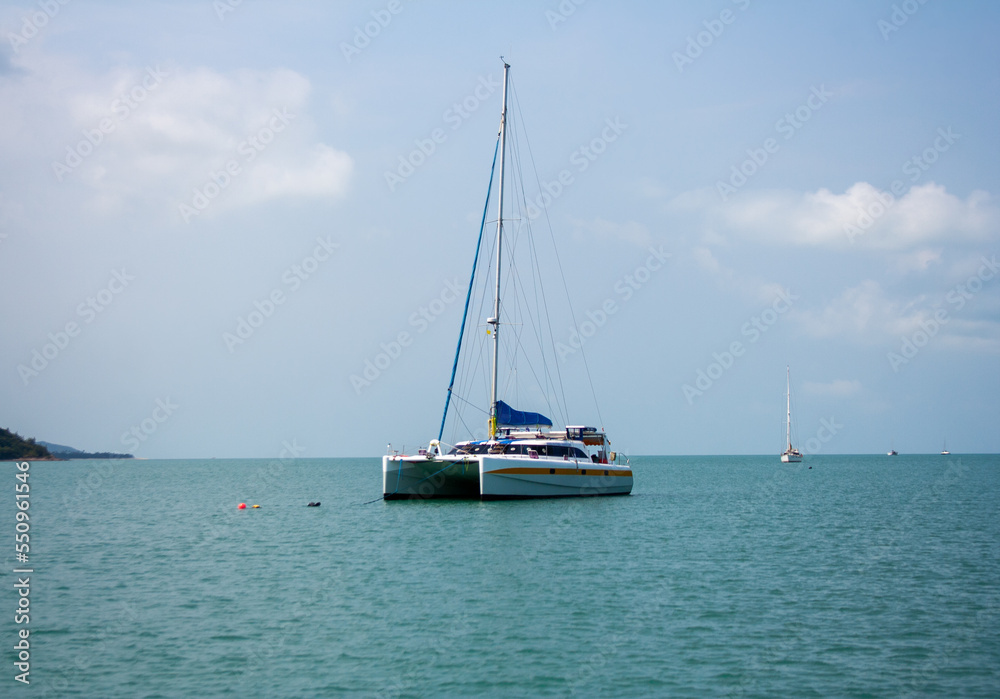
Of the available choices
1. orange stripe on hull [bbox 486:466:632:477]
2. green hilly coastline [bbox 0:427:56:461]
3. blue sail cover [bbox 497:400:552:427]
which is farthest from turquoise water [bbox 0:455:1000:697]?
green hilly coastline [bbox 0:427:56:461]

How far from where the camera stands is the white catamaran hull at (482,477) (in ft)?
130

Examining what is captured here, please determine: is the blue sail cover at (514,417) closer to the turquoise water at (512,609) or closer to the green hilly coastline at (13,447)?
the turquoise water at (512,609)

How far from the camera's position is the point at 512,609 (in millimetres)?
19328

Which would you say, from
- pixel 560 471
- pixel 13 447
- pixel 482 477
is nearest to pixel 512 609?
pixel 482 477

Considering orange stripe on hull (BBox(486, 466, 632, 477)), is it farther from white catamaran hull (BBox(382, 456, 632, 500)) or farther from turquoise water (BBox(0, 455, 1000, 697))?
turquoise water (BBox(0, 455, 1000, 697))

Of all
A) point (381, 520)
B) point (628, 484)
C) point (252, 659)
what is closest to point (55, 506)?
point (381, 520)

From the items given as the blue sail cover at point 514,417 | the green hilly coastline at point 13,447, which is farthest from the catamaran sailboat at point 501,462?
the green hilly coastline at point 13,447

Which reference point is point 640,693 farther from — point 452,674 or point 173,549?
point 173,549

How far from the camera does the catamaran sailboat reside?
131 ft

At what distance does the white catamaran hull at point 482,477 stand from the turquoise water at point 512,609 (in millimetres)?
2195

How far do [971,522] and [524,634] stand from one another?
101 feet

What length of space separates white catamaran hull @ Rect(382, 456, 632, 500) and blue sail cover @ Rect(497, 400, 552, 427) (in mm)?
2923

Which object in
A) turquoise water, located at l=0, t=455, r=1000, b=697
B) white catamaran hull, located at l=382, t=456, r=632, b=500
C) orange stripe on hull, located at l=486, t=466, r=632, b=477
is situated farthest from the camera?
orange stripe on hull, located at l=486, t=466, r=632, b=477

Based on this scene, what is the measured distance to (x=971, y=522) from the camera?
39375 mm
